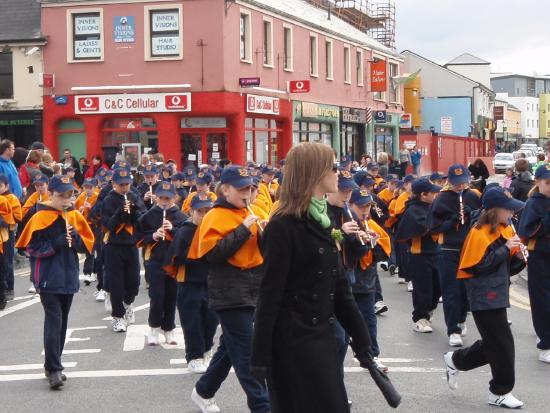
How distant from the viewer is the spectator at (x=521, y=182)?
1543 cm

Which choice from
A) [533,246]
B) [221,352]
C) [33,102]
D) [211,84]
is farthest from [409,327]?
[33,102]

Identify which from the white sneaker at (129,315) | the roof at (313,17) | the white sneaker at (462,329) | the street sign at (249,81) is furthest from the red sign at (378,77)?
the white sneaker at (462,329)

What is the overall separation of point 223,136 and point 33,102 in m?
6.90

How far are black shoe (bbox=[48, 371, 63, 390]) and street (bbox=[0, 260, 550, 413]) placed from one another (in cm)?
7

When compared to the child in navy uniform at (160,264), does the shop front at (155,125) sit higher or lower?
higher

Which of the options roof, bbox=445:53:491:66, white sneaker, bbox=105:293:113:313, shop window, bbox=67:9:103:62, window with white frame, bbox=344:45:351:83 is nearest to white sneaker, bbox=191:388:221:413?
white sneaker, bbox=105:293:113:313

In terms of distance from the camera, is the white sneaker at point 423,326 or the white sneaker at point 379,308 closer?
the white sneaker at point 423,326

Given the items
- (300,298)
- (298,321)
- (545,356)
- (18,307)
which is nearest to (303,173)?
(300,298)

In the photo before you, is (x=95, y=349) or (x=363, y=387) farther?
(x=95, y=349)

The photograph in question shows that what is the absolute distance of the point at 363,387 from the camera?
316 inches

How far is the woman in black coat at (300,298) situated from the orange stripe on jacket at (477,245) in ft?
10.2

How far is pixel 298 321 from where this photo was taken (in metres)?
4.72

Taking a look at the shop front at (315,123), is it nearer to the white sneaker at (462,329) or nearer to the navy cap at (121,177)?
the navy cap at (121,177)

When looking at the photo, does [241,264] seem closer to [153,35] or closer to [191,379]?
[191,379]
